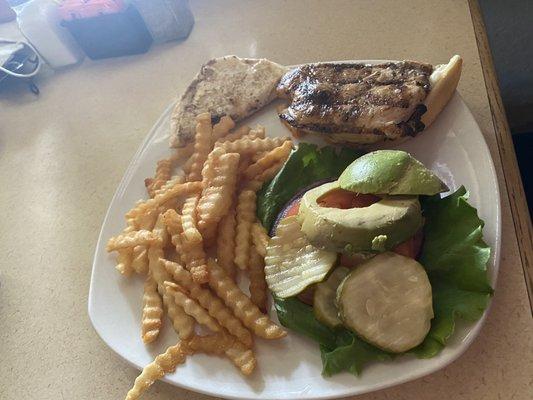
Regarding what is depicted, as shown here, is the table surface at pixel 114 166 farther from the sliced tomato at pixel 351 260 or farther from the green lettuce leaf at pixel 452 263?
the sliced tomato at pixel 351 260

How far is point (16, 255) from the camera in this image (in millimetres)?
1726

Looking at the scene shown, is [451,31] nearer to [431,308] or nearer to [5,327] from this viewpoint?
[431,308]

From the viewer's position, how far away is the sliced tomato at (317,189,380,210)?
1115 mm

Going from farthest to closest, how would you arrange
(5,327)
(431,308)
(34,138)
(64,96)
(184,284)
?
(64,96)
(34,138)
(5,327)
(184,284)
(431,308)

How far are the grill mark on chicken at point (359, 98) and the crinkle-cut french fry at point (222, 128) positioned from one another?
0.61ft

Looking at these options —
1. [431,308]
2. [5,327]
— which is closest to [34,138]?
[5,327]

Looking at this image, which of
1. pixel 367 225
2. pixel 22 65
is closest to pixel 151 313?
pixel 367 225

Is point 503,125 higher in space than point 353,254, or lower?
lower

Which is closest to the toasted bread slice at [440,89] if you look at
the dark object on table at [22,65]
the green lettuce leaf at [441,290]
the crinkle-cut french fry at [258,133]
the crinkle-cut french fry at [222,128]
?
the green lettuce leaf at [441,290]

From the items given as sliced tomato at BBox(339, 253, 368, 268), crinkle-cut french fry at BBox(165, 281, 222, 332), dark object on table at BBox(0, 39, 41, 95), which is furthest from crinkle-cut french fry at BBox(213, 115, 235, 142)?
dark object on table at BBox(0, 39, 41, 95)

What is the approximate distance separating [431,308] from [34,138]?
1907mm

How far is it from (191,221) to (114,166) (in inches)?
29.9

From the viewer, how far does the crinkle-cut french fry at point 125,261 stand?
138cm

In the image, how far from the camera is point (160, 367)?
115 centimetres
